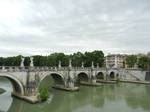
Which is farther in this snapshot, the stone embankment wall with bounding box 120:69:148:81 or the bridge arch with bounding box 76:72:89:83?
the stone embankment wall with bounding box 120:69:148:81

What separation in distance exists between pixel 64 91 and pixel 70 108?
897cm

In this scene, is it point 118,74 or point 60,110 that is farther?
point 118,74

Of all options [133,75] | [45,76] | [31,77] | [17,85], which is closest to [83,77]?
[45,76]

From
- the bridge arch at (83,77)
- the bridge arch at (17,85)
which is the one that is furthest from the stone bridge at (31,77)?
the bridge arch at (83,77)

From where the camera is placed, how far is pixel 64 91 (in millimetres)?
26203

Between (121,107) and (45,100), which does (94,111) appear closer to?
(121,107)

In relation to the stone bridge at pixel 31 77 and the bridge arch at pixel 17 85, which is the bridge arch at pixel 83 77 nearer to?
the stone bridge at pixel 31 77

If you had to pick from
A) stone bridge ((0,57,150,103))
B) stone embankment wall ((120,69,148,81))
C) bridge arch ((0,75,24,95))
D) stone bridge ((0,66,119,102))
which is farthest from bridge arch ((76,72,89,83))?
bridge arch ((0,75,24,95))

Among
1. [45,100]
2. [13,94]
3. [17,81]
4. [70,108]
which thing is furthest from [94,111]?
[13,94]

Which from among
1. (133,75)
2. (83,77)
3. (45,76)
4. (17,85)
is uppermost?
(45,76)

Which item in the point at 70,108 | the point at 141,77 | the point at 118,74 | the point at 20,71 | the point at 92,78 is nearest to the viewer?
the point at 70,108

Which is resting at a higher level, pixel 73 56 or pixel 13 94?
pixel 73 56

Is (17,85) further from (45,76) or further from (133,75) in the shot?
(133,75)

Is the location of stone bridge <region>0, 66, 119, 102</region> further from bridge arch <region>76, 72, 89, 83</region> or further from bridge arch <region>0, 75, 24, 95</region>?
bridge arch <region>76, 72, 89, 83</region>
